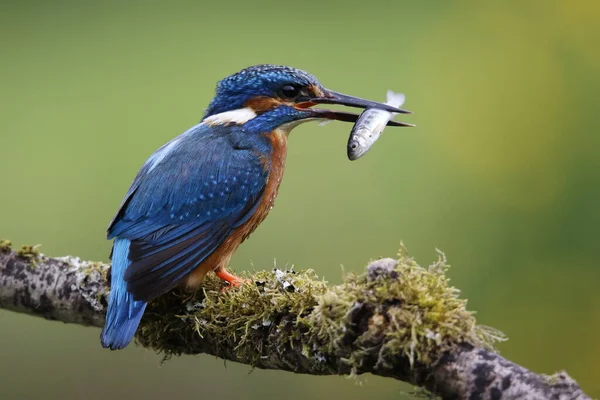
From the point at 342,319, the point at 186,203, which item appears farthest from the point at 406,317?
the point at 186,203

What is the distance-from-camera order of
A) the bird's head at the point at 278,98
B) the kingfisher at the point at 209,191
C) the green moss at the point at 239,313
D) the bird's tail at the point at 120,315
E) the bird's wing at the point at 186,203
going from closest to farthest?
1. the green moss at the point at 239,313
2. the bird's tail at the point at 120,315
3. the kingfisher at the point at 209,191
4. the bird's wing at the point at 186,203
5. the bird's head at the point at 278,98

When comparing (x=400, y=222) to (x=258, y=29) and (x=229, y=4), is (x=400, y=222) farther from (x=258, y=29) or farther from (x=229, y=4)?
(x=229, y=4)

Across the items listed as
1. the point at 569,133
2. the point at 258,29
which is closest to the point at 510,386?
the point at 569,133

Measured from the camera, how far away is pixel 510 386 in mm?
1676

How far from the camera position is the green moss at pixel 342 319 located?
1875mm

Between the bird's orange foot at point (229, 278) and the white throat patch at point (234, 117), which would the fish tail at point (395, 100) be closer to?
the white throat patch at point (234, 117)

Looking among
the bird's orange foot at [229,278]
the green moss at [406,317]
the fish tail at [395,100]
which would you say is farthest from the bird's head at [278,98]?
Result: the green moss at [406,317]

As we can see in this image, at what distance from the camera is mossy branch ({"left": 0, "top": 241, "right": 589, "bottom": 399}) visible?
179cm

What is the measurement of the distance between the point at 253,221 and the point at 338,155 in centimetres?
170

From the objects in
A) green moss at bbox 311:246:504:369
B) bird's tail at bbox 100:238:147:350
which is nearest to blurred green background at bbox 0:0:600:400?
bird's tail at bbox 100:238:147:350

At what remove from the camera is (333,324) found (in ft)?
6.58

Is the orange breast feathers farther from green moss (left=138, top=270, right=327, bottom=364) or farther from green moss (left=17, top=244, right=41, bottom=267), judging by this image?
green moss (left=17, top=244, right=41, bottom=267)

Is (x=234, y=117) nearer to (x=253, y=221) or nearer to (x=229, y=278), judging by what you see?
(x=253, y=221)

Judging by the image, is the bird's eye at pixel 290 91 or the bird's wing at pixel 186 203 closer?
the bird's wing at pixel 186 203
